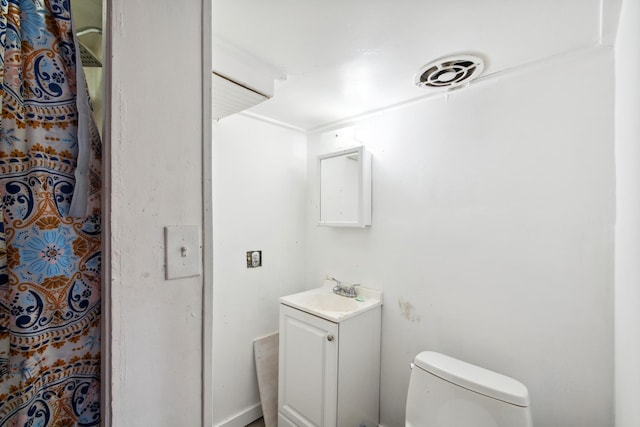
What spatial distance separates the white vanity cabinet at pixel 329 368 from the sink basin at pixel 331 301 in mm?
21

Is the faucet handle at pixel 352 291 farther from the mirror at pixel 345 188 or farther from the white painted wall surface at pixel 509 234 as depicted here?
the mirror at pixel 345 188

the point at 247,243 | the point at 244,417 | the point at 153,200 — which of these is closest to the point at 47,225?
the point at 153,200

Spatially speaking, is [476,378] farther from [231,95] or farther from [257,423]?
[231,95]

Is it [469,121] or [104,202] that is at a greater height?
[469,121]

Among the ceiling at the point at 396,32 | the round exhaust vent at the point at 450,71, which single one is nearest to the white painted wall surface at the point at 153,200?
the ceiling at the point at 396,32

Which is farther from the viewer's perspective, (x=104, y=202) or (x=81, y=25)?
(x=81, y=25)

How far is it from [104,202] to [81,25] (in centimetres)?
52

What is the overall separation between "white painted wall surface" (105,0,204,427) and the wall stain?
1286 millimetres

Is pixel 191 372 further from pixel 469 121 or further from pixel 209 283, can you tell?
pixel 469 121

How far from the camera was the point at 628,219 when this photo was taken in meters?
0.84

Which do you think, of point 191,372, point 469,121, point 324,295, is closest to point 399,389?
point 324,295

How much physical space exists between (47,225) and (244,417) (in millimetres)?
1874

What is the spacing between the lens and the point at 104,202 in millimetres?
614

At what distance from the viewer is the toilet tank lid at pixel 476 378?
1.11m
